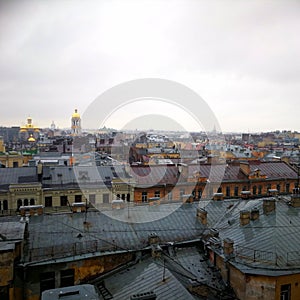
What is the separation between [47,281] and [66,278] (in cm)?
85

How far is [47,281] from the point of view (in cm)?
1480

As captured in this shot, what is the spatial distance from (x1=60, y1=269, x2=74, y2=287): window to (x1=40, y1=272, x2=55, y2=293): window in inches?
15.8

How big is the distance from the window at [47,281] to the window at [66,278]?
1.32 feet

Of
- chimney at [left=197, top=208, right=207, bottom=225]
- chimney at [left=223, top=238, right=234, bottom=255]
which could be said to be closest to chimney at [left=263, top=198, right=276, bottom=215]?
chimney at [left=197, top=208, right=207, bottom=225]

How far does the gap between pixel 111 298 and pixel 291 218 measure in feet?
35.2

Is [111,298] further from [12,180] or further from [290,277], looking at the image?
[12,180]

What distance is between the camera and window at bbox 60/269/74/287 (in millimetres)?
15000

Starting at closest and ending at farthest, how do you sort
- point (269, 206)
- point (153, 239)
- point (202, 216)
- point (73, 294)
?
point (73, 294)
point (153, 239)
point (269, 206)
point (202, 216)

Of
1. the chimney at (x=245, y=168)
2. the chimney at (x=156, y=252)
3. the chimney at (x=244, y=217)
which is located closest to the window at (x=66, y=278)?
the chimney at (x=156, y=252)

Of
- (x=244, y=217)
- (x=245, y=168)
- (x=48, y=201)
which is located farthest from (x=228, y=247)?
(x=245, y=168)

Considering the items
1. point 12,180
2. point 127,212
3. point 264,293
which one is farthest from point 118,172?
Result: point 264,293

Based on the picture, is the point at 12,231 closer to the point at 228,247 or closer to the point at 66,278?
the point at 66,278

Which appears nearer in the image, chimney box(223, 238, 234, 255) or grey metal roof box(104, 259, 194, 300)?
grey metal roof box(104, 259, 194, 300)

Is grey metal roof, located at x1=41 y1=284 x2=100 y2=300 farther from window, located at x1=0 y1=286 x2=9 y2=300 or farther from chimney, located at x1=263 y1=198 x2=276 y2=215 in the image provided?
chimney, located at x1=263 y1=198 x2=276 y2=215
